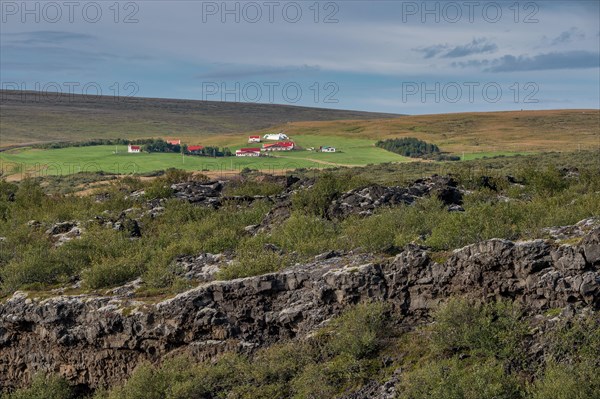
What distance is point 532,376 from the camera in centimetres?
1869

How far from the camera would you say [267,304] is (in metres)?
23.5

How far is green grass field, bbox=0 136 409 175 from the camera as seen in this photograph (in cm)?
9450

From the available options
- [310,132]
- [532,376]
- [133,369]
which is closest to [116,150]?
[310,132]

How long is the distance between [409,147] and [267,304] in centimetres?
9305

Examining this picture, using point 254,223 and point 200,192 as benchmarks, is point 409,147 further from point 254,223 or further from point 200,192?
point 254,223

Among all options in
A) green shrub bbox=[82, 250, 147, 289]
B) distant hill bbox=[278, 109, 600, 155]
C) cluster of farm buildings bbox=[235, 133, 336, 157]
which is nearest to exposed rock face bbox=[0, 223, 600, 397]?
green shrub bbox=[82, 250, 147, 289]

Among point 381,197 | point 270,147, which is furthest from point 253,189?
point 270,147

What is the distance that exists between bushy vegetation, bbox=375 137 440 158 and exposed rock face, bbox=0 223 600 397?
3423 inches

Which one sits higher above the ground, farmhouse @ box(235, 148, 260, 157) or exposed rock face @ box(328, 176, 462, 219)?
farmhouse @ box(235, 148, 260, 157)

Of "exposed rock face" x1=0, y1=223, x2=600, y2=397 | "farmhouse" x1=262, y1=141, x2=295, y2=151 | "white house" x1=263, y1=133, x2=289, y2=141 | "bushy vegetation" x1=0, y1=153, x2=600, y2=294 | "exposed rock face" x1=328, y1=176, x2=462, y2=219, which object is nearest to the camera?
"exposed rock face" x1=0, y1=223, x2=600, y2=397

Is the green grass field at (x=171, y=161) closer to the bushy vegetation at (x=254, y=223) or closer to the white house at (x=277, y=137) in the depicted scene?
the white house at (x=277, y=137)

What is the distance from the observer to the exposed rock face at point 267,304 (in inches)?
806

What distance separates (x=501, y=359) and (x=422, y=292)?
3178mm

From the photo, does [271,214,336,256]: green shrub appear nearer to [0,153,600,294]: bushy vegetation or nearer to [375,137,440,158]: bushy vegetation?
[0,153,600,294]: bushy vegetation
